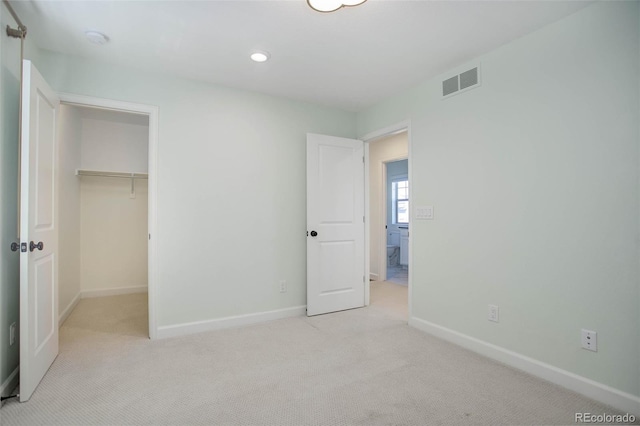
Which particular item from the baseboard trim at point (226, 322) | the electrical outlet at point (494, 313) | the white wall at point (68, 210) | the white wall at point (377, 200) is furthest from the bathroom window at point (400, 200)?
the white wall at point (68, 210)

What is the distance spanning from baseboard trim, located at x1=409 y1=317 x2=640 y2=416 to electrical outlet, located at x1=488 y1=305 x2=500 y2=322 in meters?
0.20

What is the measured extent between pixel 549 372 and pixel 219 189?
120 inches

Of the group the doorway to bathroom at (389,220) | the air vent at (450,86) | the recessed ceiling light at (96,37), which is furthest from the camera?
the doorway to bathroom at (389,220)

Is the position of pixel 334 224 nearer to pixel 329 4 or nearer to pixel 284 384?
pixel 284 384

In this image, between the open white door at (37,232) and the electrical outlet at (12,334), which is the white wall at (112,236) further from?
the electrical outlet at (12,334)

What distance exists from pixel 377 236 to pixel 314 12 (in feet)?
13.2

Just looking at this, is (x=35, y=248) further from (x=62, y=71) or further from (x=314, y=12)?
(x=314, y=12)

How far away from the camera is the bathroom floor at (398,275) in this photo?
5441 millimetres

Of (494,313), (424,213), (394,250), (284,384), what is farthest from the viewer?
(394,250)

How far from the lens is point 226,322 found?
319 centimetres

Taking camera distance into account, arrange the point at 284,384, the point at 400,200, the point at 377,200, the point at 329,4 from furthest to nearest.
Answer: the point at 400,200, the point at 377,200, the point at 284,384, the point at 329,4

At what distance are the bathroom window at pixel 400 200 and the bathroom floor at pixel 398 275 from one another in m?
1.13

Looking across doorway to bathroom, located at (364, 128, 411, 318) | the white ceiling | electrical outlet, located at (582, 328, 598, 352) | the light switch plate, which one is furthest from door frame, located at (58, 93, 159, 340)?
electrical outlet, located at (582, 328, 598, 352)

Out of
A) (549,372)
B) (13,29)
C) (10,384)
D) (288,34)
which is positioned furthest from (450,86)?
(10,384)
